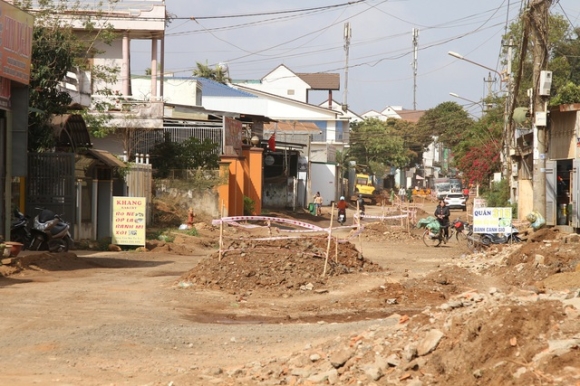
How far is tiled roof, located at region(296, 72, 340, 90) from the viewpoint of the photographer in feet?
347

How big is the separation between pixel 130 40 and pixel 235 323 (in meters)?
31.3

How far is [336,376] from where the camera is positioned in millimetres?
8633

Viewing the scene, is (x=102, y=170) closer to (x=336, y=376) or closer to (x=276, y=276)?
(x=276, y=276)

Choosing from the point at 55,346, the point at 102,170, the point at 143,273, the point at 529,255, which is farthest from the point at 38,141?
the point at 55,346

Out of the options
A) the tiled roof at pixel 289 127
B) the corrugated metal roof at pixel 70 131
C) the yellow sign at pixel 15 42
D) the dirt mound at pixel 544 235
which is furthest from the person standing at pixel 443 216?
the tiled roof at pixel 289 127

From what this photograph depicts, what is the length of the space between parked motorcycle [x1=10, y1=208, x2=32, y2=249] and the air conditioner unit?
14727 mm

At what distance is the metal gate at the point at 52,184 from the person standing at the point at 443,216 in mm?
12162

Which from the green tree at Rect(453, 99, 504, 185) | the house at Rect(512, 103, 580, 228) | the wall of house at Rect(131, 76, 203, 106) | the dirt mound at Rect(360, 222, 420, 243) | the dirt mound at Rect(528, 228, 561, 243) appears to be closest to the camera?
the dirt mound at Rect(528, 228, 561, 243)

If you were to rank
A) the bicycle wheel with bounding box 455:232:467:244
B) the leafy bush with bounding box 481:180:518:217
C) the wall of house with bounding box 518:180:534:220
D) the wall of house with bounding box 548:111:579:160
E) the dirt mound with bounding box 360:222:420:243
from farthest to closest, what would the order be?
the leafy bush with bounding box 481:180:518:217 < the wall of house with bounding box 518:180:534:220 < the dirt mound with bounding box 360:222:420:243 < the bicycle wheel with bounding box 455:232:467:244 < the wall of house with bounding box 548:111:579:160

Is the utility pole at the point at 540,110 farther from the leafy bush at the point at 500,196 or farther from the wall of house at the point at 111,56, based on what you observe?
the wall of house at the point at 111,56

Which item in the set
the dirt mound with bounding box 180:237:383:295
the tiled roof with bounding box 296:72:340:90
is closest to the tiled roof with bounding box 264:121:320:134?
the tiled roof with bounding box 296:72:340:90

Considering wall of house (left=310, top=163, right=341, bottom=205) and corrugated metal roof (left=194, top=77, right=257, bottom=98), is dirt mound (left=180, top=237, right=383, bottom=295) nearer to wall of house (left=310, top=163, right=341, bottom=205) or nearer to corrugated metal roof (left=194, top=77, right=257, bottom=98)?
wall of house (left=310, top=163, right=341, bottom=205)

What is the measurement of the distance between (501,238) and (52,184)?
41.5 ft

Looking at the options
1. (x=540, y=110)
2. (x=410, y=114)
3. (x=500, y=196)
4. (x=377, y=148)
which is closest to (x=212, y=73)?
(x=377, y=148)
